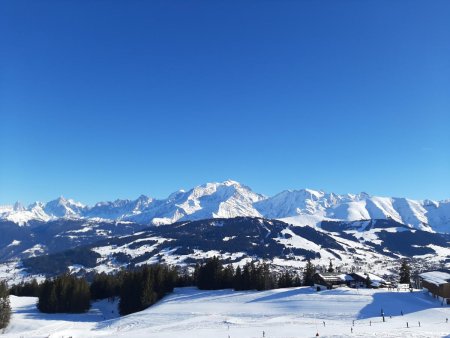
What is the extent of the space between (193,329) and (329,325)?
22.3m

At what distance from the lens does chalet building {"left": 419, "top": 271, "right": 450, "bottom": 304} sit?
86.1m

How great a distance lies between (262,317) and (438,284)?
1475 inches

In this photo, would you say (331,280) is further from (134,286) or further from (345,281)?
(134,286)

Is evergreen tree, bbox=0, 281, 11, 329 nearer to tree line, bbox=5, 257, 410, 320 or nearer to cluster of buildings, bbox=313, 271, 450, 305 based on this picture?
tree line, bbox=5, 257, 410, 320

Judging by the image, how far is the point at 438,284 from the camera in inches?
3452

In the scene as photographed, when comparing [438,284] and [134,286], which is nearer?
[438,284]

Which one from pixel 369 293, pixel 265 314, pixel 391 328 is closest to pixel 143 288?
pixel 265 314

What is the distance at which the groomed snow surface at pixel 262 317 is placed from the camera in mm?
63062

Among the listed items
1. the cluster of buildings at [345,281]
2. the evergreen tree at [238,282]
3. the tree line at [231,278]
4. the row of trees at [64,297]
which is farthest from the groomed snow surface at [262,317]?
the cluster of buildings at [345,281]

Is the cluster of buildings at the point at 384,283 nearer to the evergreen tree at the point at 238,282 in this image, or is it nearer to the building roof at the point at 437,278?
the building roof at the point at 437,278

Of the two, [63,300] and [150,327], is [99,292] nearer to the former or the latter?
[63,300]

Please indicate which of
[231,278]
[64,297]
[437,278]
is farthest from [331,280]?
[64,297]

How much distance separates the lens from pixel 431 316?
237ft

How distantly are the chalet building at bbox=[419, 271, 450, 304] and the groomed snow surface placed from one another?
5.87 feet
